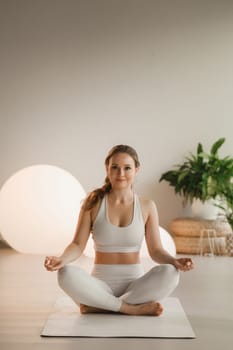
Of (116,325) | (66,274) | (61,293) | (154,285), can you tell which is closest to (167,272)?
(154,285)

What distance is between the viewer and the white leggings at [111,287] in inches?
97.7

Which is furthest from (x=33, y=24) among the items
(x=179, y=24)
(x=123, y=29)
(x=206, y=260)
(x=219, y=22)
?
(x=206, y=260)

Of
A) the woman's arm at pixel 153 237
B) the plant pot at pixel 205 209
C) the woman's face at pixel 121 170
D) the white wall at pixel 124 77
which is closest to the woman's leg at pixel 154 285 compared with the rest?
the woman's arm at pixel 153 237

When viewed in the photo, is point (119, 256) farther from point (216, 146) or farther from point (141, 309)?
point (216, 146)

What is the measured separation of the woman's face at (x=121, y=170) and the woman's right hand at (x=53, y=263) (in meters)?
0.44

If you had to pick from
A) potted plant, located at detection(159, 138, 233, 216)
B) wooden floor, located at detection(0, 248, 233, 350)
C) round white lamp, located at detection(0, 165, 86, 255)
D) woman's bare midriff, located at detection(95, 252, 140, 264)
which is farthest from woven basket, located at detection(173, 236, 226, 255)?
woman's bare midriff, located at detection(95, 252, 140, 264)

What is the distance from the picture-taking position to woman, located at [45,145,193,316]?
8.23 feet

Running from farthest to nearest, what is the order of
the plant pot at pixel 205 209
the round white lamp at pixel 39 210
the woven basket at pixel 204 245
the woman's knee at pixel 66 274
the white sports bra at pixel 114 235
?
the plant pot at pixel 205 209
the woven basket at pixel 204 245
the round white lamp at pixel 39 210
the white sports bra at pixel 114 235
the woman's knee at pixel 66 274

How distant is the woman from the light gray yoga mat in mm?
55

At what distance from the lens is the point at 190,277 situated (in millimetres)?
3646

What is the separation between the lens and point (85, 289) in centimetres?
249

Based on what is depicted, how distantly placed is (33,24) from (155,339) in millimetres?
3493

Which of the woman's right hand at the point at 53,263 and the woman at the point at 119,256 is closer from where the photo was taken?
the woman's right hand at the point at 53,263

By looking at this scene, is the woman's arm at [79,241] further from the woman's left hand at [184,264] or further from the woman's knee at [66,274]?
the woman's left hand at [184,264]
